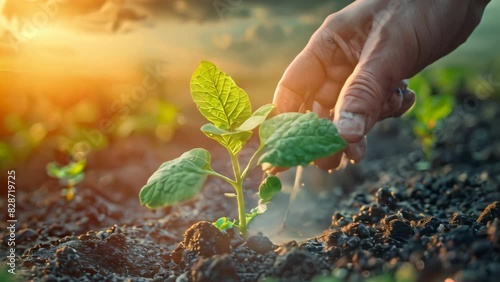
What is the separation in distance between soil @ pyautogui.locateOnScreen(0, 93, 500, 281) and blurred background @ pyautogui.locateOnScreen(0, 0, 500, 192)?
0.51 ft

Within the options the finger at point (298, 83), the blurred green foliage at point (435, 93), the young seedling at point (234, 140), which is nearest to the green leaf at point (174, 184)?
the young seedling at point (234, 140)

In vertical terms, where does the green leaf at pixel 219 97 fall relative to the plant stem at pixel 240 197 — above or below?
above

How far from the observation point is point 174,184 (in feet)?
4.60

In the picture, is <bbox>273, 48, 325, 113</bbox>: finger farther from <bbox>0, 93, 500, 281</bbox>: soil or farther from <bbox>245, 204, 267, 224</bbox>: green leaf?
<bbox>245, 204, 267, 224</bbox>: green leaf

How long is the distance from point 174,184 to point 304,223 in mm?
901

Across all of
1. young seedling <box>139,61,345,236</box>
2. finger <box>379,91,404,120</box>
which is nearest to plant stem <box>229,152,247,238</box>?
young seedling <box>139,61,345,236</box>

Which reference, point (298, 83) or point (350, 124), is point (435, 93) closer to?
point (298, 83)

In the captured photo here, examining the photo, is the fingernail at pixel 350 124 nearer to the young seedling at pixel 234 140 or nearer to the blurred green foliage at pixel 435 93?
the young seedling at pixel 234 140

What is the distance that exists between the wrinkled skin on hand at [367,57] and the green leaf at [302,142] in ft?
0.76

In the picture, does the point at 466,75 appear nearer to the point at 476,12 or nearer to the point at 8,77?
the point at 476,12

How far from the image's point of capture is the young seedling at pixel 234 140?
1340mm

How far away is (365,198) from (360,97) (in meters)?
0.96

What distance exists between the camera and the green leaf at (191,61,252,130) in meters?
1.49

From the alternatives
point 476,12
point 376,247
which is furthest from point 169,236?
point 476,12
